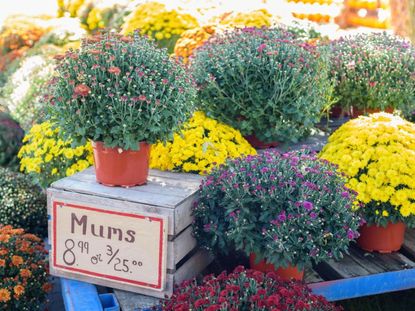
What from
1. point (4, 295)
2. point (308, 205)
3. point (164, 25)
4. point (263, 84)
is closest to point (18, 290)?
point (4, 295)

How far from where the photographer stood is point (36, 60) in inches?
232

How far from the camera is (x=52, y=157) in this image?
3402mm

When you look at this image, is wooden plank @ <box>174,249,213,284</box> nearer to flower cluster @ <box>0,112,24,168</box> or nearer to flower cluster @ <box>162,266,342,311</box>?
flower cluster @ <box>162,266,342,311</box>

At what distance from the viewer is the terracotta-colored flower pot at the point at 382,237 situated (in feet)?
9.70

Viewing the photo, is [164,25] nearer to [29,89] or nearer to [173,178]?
[29,89]

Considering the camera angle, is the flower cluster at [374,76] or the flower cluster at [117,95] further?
the flower cluster at [374,76]

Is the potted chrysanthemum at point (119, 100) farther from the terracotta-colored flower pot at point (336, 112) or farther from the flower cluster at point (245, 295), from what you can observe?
the terracotta-colored flower pot at point (336, 112)

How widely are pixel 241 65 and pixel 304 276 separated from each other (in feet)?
3.56

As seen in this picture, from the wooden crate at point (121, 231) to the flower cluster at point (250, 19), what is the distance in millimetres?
2194

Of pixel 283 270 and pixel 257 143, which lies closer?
pixel 283 270

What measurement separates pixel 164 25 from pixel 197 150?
2.55 meters

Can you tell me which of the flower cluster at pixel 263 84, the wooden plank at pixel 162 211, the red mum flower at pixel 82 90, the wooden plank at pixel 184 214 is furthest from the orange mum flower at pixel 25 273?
the flower cluster at pixel 263 84

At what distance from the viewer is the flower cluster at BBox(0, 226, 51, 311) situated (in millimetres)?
2879

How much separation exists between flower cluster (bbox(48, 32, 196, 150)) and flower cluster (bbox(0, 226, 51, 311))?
735 mm
